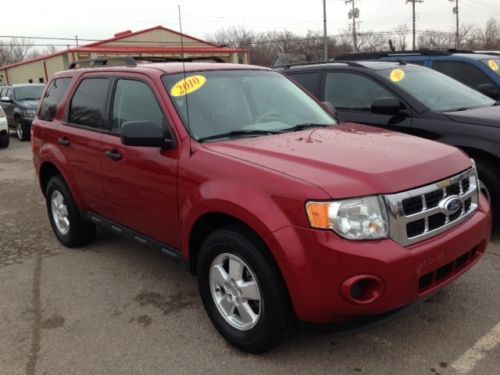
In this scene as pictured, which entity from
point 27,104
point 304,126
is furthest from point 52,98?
point 27,104

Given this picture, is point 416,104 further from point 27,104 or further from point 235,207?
point 27,104

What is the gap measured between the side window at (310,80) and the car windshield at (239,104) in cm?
206

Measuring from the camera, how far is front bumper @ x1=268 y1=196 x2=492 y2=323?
8.50 ft

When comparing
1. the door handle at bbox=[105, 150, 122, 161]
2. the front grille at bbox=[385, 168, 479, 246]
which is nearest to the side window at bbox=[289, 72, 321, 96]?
the door handle at bbox=[105, 150, 122, 161]

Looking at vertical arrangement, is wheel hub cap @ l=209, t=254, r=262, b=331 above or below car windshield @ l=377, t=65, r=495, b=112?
below

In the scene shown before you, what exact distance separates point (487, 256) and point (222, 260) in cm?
260

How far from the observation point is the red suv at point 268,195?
265cm

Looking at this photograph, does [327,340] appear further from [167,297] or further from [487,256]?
[487,256]

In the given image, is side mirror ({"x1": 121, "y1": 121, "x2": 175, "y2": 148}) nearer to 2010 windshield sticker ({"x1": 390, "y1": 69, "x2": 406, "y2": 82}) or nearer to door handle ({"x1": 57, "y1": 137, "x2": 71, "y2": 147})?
door handle ({"x1": 57, "y1": 137, "x2": 71, "y2": 147})

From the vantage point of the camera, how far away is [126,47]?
35469 mm

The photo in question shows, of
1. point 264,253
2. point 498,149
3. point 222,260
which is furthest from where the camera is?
point 498,149

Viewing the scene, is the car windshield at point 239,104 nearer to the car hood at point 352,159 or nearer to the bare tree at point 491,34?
the car hood at point 352,159

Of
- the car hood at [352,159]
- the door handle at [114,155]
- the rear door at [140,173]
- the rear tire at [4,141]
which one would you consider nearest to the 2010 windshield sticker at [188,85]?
the rear door at [140,173]

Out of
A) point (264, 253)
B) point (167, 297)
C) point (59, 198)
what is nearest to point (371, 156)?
point (264, 253)
